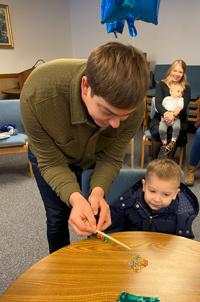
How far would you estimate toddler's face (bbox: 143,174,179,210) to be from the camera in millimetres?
1263

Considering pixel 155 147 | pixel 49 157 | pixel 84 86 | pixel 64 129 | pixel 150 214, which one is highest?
pixel 84 86

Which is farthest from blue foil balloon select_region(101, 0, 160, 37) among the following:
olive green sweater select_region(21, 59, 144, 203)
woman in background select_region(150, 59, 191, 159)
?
olive green sweater select_region(21, 59, 144, 203)

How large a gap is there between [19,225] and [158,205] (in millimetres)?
1357

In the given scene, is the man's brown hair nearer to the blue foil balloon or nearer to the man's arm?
the man's arm

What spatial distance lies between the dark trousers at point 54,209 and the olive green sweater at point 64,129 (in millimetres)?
172

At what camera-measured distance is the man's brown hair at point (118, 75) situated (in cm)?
70

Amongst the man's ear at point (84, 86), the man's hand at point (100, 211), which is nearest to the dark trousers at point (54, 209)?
the man's hand at point (100, 211)

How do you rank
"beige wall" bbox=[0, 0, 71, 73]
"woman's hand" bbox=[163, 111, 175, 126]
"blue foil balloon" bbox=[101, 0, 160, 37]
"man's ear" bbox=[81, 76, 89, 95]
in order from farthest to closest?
"beige wall" bbox=[0, 0, 71, 73] < "woman's hand" bbox=[163, 111, 175, 126] < "blue foil balloon" bbox=[101, 0, 160, 37] < "man's ear" bbox=[81, 76, 89, 95]

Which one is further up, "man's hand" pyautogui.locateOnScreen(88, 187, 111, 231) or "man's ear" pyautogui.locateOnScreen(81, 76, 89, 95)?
"man's ear" pyautogui.locateOnScreen(81, 76, 89, 95)

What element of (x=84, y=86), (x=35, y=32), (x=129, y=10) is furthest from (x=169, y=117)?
(x=35, y=32)

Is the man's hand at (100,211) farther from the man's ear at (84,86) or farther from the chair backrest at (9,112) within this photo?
the chair backrest at (9,112)

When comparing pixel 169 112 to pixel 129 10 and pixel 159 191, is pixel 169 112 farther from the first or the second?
pixel 159 191

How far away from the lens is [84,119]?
37.9 inches

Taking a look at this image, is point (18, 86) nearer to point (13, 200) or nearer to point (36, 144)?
point (13, 200)
